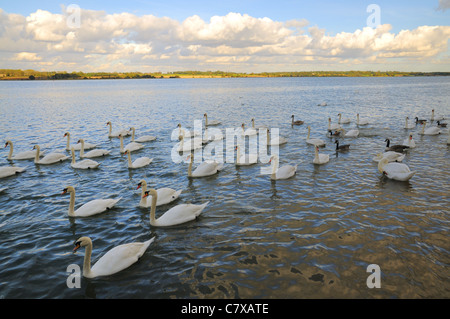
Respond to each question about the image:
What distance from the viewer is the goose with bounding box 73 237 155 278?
7402 millimetres

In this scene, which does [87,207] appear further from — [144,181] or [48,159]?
[48,159]

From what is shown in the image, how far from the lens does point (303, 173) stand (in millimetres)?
15023

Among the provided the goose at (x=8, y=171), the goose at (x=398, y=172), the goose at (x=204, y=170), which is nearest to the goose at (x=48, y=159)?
the goose at (x=8, y=171)

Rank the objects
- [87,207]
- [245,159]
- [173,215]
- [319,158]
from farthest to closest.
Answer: [245,159] < [319,158] < [87,207] < [173,215]

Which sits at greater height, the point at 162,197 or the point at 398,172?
the point at 398,172

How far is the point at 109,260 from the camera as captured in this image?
7562 millimetres

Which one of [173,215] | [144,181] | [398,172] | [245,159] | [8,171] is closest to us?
[173,215]

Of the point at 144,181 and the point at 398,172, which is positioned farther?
the point at 398,172

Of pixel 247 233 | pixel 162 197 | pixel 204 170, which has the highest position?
pixel 204 170

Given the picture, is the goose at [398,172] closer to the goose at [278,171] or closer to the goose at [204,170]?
the goose at [278,171]

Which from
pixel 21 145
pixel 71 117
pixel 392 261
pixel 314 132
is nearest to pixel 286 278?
pixel 392 261

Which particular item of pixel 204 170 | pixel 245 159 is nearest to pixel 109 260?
pixel 204 170

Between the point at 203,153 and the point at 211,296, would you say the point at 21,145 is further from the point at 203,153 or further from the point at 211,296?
the point at 211,296

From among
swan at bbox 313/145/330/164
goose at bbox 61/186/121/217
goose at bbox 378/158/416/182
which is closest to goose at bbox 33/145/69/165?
goose at bbox 61/186/121/217
